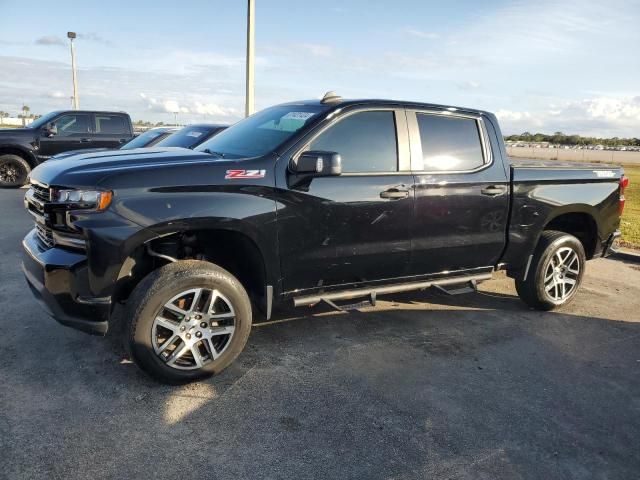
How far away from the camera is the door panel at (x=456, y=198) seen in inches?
167

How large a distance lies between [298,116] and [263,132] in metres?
0.31

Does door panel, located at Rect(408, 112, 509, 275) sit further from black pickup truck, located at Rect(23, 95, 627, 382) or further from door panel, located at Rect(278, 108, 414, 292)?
door panel, located at Rect(278, 108, 414, 292)

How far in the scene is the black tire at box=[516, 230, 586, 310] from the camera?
498 cm

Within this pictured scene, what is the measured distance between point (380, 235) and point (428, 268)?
0.65m

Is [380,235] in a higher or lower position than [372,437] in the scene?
higher

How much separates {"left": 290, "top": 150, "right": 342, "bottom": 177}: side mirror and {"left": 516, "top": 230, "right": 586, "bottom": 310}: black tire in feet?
8.14

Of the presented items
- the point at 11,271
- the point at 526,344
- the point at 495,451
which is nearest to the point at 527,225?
the point at 526,344

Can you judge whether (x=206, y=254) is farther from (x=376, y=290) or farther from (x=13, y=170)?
(x=13, y=170)

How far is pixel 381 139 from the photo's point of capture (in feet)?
13.5

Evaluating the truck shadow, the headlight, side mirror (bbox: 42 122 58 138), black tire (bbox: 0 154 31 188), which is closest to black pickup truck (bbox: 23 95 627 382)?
the headlight

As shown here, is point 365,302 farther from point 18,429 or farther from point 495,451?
point 18,429

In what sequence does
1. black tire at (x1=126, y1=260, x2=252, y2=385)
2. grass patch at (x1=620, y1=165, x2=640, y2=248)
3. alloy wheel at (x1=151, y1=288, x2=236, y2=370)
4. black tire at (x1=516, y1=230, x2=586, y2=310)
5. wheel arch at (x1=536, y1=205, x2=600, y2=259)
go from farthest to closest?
grass patch at (x1=620, y1=165, x2=640, y2=248) < wheel arch at (x1=536, y1=205, x2=600, y2=259) < black tire at (x1=516, y1=230, x2=586, y2=310) < alloy wheel at (x1=151, y1=288, x2=236, y2=370) < black tire at (x1=126, y1=260, x2=252, y2=385)

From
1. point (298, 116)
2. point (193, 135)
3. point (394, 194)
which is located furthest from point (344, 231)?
point (193, 135)

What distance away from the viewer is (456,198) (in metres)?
4.35
